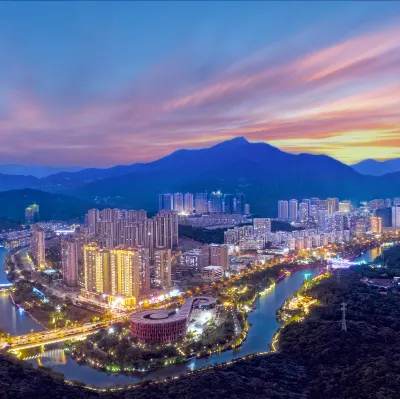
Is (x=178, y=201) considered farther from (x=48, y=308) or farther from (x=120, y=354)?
(x=120, y=354)

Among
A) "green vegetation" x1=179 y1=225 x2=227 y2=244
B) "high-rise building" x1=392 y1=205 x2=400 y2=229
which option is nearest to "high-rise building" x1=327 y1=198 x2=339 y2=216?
"high-rise building" x1=392 y1=205 x2=400 y2=229

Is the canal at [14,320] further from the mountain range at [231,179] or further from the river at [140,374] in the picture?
the mountain range at [231,179]

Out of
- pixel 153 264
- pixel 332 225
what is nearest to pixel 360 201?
pixel 332 225

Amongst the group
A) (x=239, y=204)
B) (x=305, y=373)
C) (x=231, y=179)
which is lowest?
(x=305, y=373)

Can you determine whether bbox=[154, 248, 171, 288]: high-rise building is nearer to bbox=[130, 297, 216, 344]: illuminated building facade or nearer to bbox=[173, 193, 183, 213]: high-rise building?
bbox=[130, 297, 216, 344]: illuminated building facade

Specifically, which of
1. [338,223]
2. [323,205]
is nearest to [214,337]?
[338,223]

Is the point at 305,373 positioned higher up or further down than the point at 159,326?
further down
